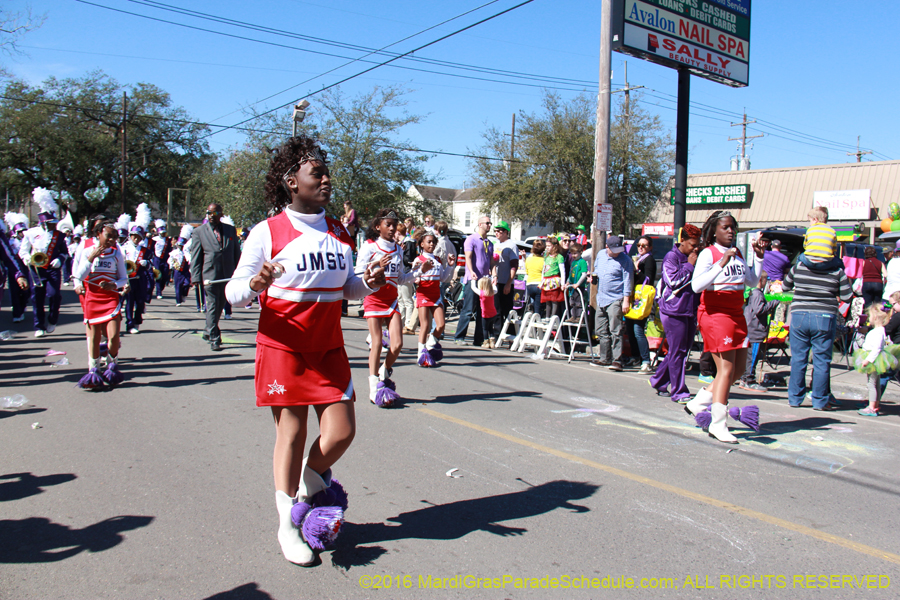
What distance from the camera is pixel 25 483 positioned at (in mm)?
4570

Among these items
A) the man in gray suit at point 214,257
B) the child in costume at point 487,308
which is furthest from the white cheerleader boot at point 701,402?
the man in gray suit at point 214,257

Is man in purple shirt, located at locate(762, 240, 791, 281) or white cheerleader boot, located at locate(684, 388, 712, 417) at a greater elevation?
man in purple shirt, located at locate(762, 240, 791, 281)

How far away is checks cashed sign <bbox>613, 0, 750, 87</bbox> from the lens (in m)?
11.8

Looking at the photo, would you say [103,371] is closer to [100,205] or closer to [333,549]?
[333,549]

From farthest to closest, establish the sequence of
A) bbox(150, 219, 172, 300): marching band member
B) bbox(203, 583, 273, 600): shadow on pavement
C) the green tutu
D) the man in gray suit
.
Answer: bbox(150, 219, 172, 300): marching band member < the man in gray suit < the green tutu < bbox(203, 583, 273, 600): shadow on pavement

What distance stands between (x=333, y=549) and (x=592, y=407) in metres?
4.16

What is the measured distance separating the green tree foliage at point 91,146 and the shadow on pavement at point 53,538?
4318cm

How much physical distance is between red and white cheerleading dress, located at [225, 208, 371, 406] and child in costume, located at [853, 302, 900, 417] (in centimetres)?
615

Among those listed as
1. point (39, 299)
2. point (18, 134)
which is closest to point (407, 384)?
point (39, 299)

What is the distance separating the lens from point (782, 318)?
963cm

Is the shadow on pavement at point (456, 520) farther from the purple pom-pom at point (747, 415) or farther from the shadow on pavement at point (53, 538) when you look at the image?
the purple pom-pom at point (747, 415)

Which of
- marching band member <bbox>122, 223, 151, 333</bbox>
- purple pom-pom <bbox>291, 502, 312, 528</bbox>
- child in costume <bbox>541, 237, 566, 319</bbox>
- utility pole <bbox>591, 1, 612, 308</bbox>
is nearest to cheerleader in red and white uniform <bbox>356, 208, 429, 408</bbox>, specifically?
purple pom-pom <bbox>291, 502, 312, 528</bbox>

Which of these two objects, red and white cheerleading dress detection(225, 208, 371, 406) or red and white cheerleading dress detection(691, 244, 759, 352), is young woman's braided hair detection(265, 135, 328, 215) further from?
red and white cheerleading dress detection(691, 244, 759, 352)

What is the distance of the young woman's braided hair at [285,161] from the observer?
3.62m
